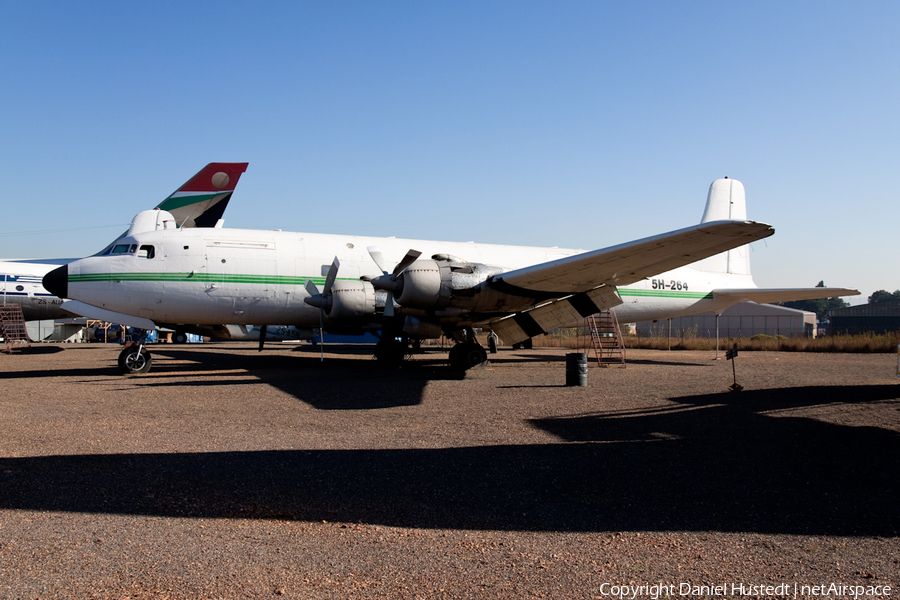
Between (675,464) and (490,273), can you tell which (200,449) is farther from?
(490,273)

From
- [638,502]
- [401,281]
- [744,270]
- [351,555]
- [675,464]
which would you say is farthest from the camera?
[744,270]

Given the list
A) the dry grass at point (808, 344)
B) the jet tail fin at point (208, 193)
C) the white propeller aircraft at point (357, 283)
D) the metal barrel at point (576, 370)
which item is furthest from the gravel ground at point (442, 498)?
the jet tail fin at point (208, 193)

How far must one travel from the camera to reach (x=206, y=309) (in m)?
16.0

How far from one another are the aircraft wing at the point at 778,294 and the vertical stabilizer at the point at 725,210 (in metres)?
1.53

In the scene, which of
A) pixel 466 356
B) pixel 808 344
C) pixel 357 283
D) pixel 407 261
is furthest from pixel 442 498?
pixel 808 344

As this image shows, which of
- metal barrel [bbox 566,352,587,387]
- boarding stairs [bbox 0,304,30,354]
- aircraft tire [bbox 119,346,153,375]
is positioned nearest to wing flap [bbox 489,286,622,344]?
metal barrel [bbox 566,352,587,387]

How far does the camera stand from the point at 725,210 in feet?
74.9

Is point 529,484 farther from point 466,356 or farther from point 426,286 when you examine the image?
point 466,356

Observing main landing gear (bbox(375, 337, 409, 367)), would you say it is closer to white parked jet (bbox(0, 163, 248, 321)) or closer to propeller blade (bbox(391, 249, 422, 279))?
propeller blade (bbox(391, 249, 422, 279))

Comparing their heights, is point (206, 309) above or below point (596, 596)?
above

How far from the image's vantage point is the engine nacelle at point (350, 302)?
49.5 ft

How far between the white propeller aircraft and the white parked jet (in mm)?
13637

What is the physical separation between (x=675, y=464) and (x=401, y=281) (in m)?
8.40

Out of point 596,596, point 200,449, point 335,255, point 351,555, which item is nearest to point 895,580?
point 596,596
